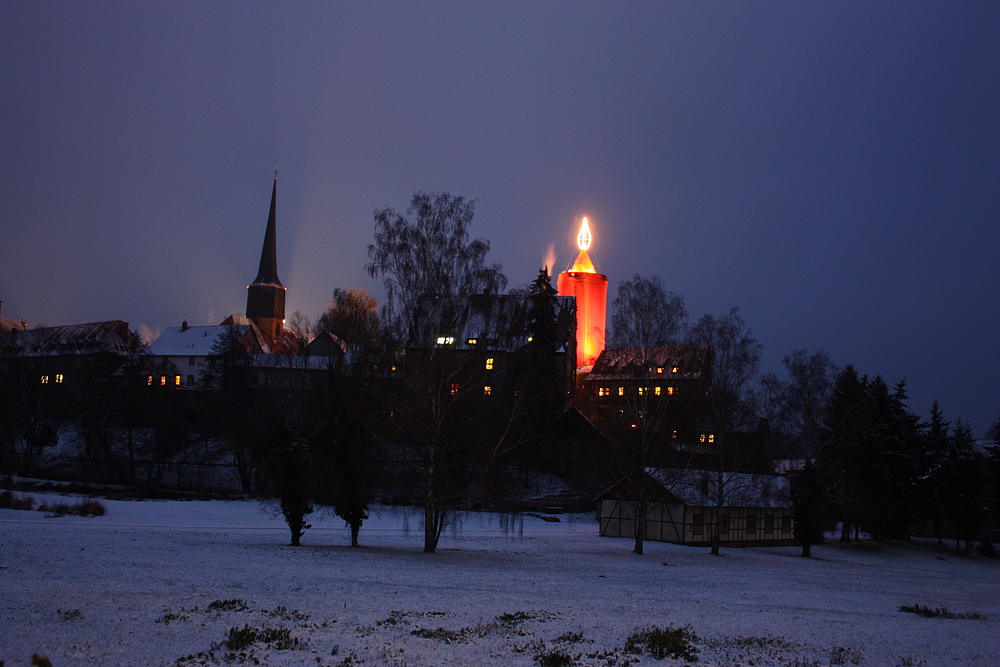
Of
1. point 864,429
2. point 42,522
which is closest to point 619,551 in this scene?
point 42,522

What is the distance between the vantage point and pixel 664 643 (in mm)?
13430

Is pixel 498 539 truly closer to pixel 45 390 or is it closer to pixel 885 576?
pixel 885 576

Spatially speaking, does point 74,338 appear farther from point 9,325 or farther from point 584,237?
point 584,237

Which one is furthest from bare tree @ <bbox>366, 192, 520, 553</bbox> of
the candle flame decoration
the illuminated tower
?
the candle flame decoration

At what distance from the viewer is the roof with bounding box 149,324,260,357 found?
95.2m

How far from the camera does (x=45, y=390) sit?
70.2 metres

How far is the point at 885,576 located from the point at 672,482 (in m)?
10.0

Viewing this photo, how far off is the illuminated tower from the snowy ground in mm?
65082

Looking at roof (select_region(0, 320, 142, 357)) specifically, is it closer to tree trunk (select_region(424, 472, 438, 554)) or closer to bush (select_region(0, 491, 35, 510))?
bush (select_region(0, 491, 35, 510))

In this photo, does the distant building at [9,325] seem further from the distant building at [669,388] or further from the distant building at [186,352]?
the distant building at [669,388]

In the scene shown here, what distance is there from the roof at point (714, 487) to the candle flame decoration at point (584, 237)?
59.9 meters

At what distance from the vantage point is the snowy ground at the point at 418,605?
39.4 feet

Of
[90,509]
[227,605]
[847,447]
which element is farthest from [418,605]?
[847,447]

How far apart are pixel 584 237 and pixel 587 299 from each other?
8943mm
